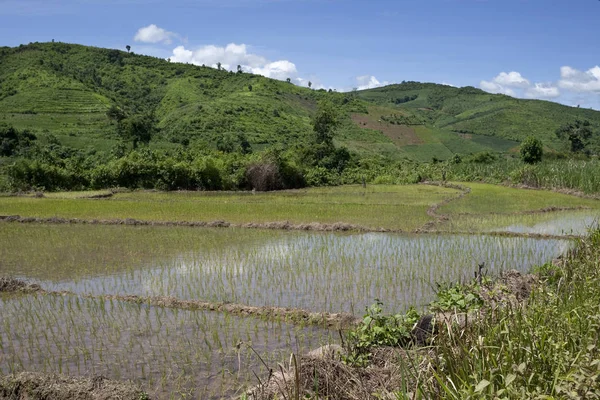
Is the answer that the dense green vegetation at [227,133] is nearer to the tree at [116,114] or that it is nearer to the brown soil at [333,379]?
the tree at [116,114]

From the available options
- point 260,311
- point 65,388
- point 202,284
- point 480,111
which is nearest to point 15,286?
point 202,284

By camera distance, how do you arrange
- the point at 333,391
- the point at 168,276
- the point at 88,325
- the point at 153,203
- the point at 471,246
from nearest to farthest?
the point at 333,391 < the point at 88,325 < the point at 168,276 < the point at 471,246 < the point at 153,203

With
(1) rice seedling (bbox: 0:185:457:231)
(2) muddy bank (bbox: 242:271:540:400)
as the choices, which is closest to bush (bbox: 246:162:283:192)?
(1) rice seedling (bbox: 0:185:457:231)

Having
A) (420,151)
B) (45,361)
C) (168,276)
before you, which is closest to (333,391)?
(45,361)

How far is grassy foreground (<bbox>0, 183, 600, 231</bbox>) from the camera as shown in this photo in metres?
18.6

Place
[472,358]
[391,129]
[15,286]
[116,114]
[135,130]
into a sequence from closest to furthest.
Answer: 1. [472,358]
2. [15,286]
3. [135,130]
4. [116,114]
5. [391,129]

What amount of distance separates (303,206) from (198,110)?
52181 mm

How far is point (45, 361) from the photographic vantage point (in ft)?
20.6

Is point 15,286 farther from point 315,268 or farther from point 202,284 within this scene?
point 315,268

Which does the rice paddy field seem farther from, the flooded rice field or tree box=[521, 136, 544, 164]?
tree box=[521, 136, 544, 164]

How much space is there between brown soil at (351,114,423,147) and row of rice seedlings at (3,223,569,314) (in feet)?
222

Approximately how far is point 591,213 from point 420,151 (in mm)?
59792

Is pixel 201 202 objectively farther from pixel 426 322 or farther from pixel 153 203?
pixel 426 322

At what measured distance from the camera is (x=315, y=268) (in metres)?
11.0
